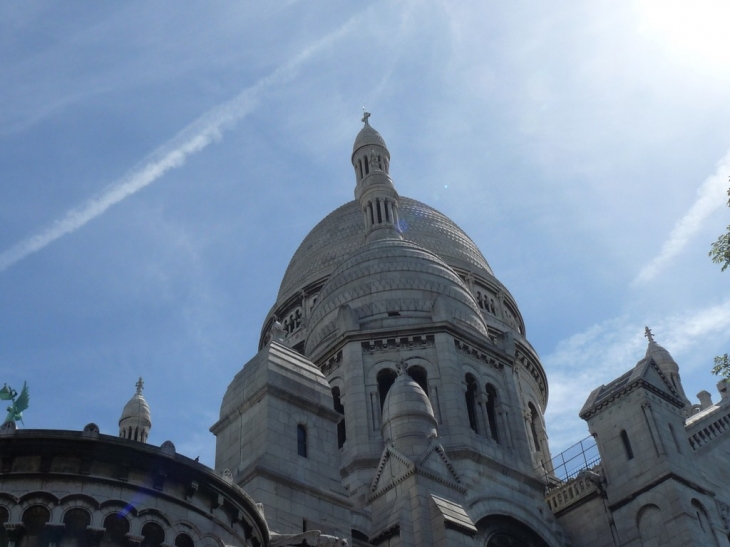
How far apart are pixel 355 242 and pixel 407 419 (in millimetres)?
21067

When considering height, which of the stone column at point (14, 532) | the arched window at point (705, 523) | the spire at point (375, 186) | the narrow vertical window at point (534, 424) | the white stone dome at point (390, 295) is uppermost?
the spire at point (375, 186)

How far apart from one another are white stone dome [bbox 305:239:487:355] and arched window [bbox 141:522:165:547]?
60.7 ft

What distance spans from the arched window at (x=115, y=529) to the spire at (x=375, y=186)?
2639 cm

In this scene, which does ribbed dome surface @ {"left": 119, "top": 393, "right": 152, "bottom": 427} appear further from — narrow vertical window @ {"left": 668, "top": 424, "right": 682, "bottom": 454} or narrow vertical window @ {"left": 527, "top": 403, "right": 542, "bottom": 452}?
narrow vertical window @ {"left": 668, "top": 424, "right": 682, "bottom": 454}

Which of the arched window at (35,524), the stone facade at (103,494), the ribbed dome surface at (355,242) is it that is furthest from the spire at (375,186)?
the arched window at (35,524)

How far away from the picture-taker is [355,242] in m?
48.6

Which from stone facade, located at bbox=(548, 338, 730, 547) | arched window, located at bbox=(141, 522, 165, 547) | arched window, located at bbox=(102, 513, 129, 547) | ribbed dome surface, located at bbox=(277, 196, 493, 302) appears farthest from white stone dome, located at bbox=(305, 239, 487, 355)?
arched window, located at bbox=(102, 513, 129, 547)

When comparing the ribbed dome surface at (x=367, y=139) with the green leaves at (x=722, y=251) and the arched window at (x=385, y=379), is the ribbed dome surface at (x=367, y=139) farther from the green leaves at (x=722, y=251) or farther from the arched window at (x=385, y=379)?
the green leaves at (x=722, y=251)

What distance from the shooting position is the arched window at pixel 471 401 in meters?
34.0

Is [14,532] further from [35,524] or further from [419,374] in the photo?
[419,374]

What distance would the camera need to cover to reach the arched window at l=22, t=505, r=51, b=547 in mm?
16734

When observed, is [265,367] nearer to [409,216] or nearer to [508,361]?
[508,361]

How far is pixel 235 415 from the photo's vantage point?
24.6m

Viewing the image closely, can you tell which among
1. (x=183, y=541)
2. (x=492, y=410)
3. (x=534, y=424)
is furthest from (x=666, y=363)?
(x=183, y=541)
